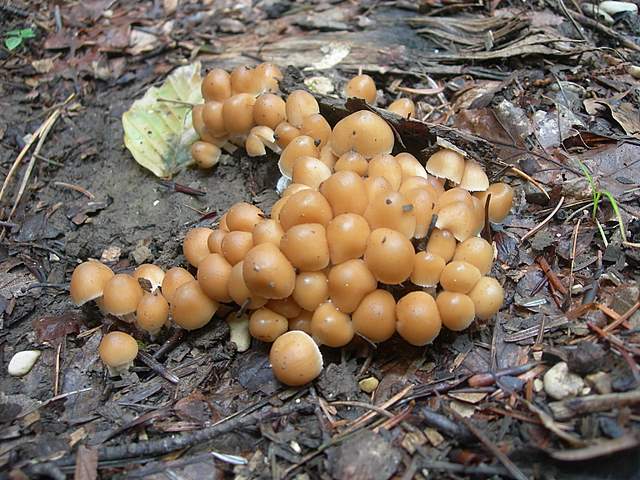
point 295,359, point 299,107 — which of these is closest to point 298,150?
point 299,107

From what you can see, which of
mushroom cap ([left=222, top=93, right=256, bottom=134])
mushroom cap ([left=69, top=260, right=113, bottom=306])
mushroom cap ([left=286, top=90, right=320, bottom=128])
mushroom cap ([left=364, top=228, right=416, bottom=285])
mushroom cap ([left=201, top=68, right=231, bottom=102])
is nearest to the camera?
mushroom cap ([left=364, top=228, right=416, bottom=285])

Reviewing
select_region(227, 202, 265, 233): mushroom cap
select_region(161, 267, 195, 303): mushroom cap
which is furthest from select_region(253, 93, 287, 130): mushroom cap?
select_region(161, 267, 195, 303): mushroom cap

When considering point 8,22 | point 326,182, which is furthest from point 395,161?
point 8,22

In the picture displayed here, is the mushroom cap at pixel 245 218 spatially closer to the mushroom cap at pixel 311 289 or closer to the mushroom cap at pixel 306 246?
the mushroom cap at pixel 306 246

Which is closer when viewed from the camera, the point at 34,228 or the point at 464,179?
the point at 464,179

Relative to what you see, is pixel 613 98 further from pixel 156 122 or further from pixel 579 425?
pixel 156 122

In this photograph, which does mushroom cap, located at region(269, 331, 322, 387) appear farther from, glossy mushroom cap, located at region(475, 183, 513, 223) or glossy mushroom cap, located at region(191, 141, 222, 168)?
glossy mushroom cap, located at region(191, 141, 222, 168)
